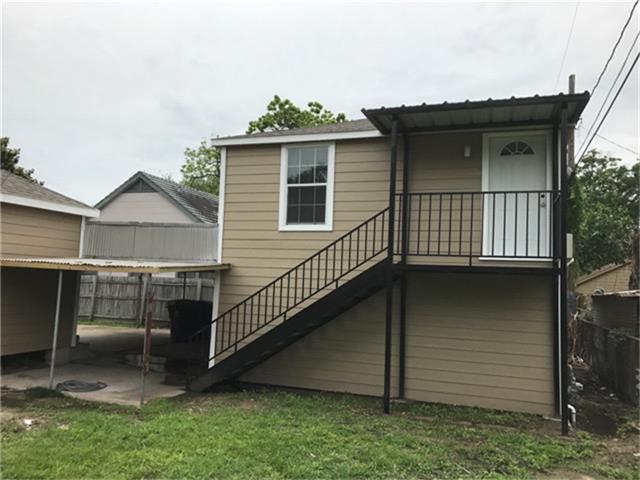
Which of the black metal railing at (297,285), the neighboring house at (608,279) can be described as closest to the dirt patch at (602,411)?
the black metal railing at (297,285)

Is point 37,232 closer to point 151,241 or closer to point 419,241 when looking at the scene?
point 151,241

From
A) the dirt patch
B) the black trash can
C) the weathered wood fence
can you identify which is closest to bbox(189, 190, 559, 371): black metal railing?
the dirt patch

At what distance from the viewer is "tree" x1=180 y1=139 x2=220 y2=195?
31297 mm

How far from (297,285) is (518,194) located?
11.6 feet

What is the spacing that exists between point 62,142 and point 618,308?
19509 mm

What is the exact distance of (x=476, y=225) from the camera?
21.2 feet

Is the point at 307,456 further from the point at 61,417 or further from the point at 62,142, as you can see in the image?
the point at 62,142

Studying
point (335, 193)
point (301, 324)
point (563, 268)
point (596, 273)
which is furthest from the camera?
point (596, 273)

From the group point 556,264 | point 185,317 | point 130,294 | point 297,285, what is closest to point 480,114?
point 556,264

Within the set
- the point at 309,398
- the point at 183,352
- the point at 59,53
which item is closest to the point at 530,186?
the point at 309,398

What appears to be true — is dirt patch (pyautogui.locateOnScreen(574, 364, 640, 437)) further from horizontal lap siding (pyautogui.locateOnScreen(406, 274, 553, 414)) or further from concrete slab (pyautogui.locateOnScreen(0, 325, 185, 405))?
concrete slab (pyautogui.locateOnScreen(0, 325, 185, 405))

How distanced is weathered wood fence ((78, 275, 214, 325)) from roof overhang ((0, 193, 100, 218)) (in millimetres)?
6404

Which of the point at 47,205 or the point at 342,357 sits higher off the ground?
the point at 47,205

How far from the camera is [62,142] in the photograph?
18266 millimetres
